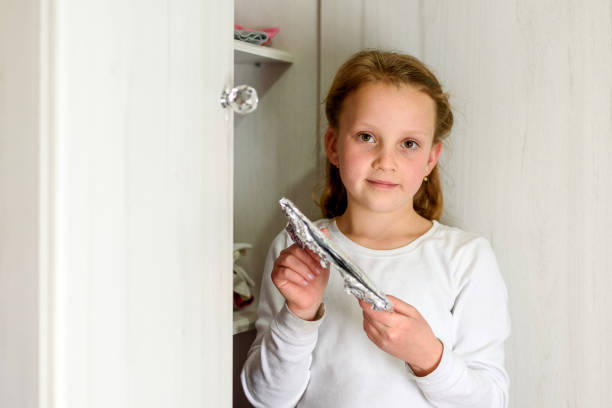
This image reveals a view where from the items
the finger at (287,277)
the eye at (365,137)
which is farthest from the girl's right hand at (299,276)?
the eye at (365,137)

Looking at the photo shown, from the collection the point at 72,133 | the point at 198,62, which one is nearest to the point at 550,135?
the point at 198,62

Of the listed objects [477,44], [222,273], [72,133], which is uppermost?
[477,44]

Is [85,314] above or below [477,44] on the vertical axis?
below

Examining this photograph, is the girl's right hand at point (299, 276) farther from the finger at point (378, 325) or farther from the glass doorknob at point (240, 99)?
the glass doorknob at point (240, 99)

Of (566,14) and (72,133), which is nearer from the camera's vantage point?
(72,133)

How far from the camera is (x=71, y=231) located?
0.48 m

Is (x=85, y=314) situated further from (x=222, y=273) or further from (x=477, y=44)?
(x=477, y=44)

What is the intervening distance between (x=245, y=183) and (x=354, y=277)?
0.70 metres

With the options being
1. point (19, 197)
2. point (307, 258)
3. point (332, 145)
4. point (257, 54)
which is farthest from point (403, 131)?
point (19, 197)

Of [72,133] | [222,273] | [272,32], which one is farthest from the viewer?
[272,32]

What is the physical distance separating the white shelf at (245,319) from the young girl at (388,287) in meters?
0.12

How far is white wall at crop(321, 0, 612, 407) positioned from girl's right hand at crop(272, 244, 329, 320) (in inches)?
14.1

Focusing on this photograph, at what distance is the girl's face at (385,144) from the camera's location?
929 millimetres

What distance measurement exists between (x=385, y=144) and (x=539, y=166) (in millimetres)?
283
